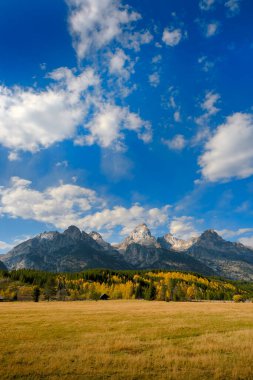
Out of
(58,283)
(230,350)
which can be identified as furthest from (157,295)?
(230,350)

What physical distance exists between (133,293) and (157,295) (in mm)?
25990

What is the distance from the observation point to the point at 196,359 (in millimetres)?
15945

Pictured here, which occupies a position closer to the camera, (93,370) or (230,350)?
(93,370)

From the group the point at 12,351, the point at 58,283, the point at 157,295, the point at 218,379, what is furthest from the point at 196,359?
the point at 58,283

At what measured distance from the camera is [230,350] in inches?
747

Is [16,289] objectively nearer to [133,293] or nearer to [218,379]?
[133,293]

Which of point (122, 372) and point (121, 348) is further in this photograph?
point (121, 348)

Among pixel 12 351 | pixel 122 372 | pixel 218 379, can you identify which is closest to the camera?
pixel 218 379

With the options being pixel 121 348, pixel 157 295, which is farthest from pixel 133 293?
pixel 121 348

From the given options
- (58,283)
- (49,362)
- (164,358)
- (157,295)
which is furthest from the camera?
(58,283)

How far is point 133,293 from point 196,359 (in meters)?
169

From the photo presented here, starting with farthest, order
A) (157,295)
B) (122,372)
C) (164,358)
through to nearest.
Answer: (157,295)
(164,358)
(122,372)

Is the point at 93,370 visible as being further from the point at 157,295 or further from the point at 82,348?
the point at 157,295

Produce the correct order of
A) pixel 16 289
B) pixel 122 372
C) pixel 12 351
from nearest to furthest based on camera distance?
pixel 122 372 → pixel 12 351 → pixel 16 289
